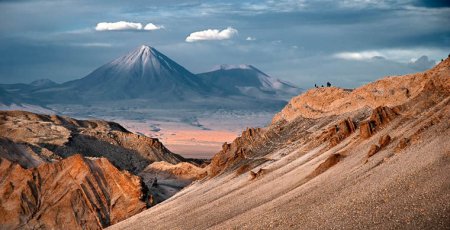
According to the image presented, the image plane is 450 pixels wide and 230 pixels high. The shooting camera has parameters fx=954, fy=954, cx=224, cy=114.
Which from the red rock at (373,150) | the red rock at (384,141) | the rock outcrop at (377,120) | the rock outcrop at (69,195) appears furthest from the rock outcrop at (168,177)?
the red rock at (373,150)

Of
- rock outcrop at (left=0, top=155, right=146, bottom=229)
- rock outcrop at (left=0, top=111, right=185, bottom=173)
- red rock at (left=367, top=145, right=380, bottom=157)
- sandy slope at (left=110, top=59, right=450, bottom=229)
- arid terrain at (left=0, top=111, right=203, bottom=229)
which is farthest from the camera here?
rock outcrop at (left=0, top=111, right=185, bottom=173)

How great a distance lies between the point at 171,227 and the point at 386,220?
63.2 ft

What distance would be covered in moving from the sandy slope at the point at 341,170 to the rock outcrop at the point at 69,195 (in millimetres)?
6565

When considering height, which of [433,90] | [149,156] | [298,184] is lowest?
[149,156]

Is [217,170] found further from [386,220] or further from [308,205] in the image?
[386,220]

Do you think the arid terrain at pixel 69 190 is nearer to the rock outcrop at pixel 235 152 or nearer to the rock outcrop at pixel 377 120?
the rock outcrop at pixel 235 152

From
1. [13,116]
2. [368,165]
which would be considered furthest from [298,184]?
[13,116]

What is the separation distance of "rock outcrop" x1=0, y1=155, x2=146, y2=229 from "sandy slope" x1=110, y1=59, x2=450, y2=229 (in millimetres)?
6565

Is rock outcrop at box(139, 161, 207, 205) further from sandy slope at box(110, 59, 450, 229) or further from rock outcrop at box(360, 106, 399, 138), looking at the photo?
rock outcrop at box(360, 106, 399, 138)

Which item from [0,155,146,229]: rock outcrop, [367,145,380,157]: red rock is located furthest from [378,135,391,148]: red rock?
[0,155,146,229]: rock outcrop

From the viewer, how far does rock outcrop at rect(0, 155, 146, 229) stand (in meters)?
62.3

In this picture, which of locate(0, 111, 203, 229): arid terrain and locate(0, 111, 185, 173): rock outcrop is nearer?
locate(0, 111, 203, 229): arid terrain

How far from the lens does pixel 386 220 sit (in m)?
25.9

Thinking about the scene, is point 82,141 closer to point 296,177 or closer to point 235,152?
point 235,152
